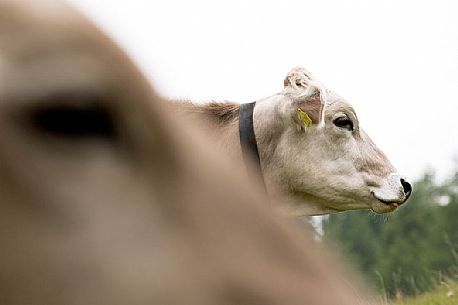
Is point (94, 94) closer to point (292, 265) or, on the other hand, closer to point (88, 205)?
point (88, 205)

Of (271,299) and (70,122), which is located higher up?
(70,122)

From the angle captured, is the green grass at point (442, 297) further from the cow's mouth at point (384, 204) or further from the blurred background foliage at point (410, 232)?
the blurred background foliage at point (410, 232)

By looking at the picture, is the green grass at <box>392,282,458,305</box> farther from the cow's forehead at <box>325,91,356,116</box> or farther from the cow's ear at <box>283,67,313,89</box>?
the cow's ear at <box>283,67,313,89</box>

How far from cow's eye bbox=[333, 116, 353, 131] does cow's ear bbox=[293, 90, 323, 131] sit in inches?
7.5

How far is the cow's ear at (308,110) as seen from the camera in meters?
5.87

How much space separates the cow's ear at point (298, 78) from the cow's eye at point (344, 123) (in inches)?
12.7

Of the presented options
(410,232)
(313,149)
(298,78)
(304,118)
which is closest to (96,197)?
(304,118)

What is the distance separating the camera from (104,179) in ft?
2.19

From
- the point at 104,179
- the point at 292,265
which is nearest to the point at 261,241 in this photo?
the point at 292,265

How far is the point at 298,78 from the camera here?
6.21m

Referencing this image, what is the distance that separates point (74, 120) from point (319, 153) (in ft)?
18.0

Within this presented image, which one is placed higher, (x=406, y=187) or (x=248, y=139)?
(x=248, y=139)

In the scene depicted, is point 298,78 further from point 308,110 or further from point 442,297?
point 442,297

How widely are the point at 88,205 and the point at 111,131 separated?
0.19ft
